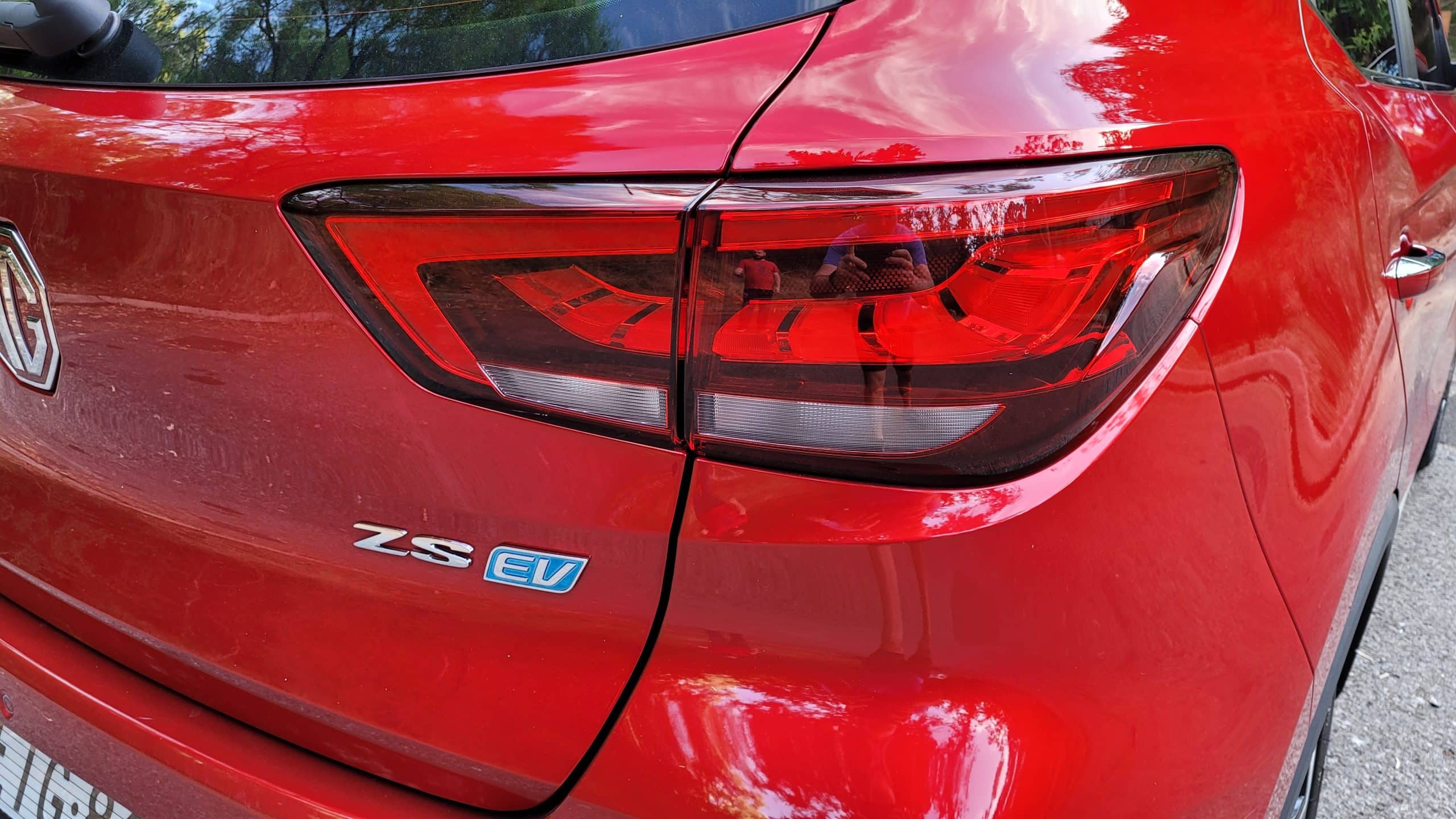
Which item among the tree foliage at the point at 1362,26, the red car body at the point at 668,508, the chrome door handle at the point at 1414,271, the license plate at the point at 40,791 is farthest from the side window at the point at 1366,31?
the license plate at the point at 40,791

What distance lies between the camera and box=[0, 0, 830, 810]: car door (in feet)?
2.89

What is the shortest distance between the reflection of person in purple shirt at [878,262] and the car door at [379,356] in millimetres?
120

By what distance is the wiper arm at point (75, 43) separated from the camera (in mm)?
1143

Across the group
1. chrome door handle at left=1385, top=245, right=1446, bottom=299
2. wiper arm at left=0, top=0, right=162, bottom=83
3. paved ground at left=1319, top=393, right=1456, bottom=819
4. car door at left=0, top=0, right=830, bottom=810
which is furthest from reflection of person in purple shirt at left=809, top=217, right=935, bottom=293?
paved ground at left=1319, top=393, right=1456, bottom=819

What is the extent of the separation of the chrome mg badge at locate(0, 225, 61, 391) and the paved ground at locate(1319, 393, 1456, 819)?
94.3 inches

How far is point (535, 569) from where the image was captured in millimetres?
926

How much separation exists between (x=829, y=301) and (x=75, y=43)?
0.93 meters

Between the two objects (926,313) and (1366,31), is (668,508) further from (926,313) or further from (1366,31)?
(1366,31)

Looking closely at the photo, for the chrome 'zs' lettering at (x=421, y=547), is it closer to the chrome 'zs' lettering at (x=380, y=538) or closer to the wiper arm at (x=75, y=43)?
the chrome 'zs' lettering at (x=380, y=538)

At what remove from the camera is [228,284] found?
971 mm

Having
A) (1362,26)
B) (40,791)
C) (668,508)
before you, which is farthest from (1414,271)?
(40,791)

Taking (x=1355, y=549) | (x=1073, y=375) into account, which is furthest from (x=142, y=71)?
(x=1355, y=549)

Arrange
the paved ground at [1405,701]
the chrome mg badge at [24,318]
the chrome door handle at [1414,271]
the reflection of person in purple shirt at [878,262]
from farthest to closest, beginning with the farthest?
1. the paved ground at [1405,701]
2. the chrome door handle at [1414,271]
3. the chrome mg badge at [24,318]
4. the reflection of person in purple shirt at [878,262]

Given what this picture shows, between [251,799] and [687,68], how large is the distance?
83 cm
